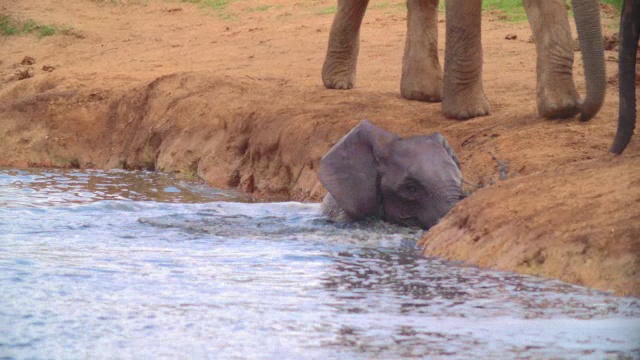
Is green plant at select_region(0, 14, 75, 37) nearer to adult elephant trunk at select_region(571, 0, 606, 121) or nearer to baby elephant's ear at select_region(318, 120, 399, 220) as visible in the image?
baby elephant's ear at select_region(318, 120, 399, 220)

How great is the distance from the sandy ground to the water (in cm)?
25

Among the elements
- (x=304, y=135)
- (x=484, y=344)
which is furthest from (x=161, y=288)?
(x=304, y=135)

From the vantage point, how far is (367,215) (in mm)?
6184

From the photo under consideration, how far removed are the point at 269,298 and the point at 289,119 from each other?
4.07m

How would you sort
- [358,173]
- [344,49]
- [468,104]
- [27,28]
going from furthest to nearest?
1. [27,28]
2. [344,49]
3. [468,104]
4. [358,173]

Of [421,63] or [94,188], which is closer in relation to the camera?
[94,188]

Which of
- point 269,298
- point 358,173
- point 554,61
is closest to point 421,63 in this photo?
point 554,61

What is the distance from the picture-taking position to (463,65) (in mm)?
7859

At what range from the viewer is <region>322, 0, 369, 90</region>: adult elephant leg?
31.0 ft

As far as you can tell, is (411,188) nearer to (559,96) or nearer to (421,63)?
(559,96)

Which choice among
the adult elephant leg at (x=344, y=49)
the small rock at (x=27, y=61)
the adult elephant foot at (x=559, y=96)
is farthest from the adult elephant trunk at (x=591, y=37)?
the small rock at (x=27, y=61)

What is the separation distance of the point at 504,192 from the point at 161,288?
157 cm

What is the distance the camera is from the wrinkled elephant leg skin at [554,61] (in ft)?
23.1

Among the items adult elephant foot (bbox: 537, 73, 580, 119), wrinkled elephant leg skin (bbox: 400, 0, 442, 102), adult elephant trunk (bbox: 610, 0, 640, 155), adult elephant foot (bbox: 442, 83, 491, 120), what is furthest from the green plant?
adult elephant trunk (bbox: 610, 0, 640, 155)
